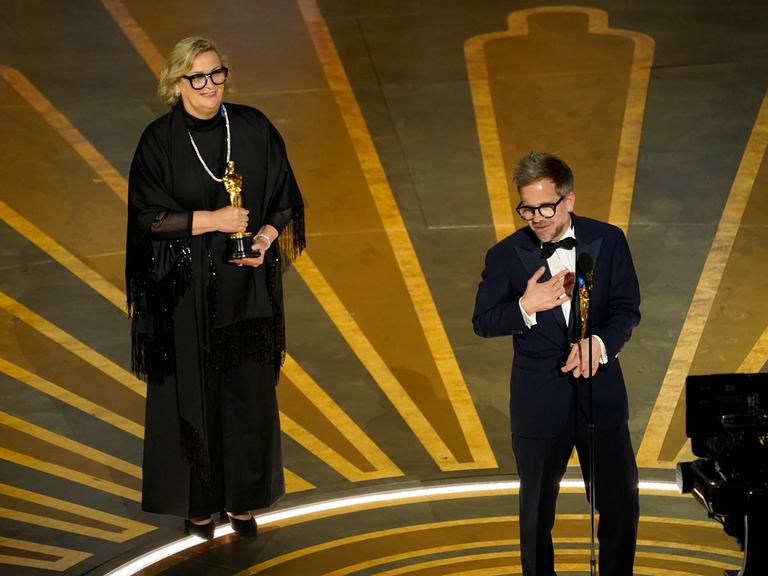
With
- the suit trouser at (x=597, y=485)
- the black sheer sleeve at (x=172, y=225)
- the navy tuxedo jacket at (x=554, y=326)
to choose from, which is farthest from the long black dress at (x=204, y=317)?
the suit trouser at (x=597, y=485)

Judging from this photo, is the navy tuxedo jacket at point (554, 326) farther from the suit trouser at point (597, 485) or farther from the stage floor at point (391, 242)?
the stage floor at point (391, 242)

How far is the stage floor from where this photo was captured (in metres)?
6.52

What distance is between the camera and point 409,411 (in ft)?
25.2

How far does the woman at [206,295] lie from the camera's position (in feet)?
19.2

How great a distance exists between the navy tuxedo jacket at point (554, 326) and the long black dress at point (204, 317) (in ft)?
3.92

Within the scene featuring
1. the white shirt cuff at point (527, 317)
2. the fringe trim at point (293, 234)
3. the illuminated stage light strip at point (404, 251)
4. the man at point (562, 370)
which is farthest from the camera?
the illuminated stage light strip at point (404, 251)

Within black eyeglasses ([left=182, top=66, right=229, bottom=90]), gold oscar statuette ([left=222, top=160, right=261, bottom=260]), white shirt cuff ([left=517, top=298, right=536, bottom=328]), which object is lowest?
white shirt cuff ([left=517, top=298, right=536, bottom=328])

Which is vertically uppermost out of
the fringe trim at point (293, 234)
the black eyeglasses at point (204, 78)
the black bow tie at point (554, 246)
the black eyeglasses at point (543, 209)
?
the black eyeglasses at point (204, 78)

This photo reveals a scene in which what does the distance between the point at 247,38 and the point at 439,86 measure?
2.15 meters

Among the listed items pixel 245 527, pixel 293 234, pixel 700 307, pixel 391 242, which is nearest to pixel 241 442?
pixel 245 527

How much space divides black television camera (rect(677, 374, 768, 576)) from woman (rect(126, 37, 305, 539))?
182 cm

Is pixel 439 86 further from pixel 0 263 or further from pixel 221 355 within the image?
pixel 221 355

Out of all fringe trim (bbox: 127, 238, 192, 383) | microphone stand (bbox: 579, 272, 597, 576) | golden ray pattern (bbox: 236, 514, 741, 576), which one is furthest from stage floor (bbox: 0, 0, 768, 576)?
microphone stand (bbox: 579, 272, 597, 576)

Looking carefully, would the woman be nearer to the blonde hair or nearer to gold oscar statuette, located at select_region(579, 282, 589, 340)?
the blonde hair
